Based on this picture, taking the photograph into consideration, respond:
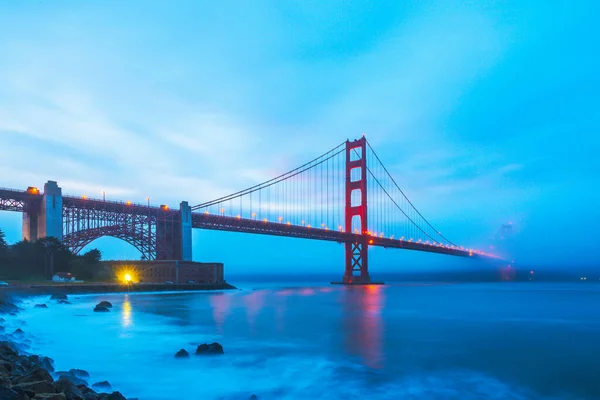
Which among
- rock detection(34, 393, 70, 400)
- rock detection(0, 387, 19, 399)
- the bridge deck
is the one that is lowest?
rock detection(34, 393, 70, 400)

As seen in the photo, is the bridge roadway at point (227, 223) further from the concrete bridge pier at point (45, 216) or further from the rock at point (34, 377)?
the rock at point (34, 377)

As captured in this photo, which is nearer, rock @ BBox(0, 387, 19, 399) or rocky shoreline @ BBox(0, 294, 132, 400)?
rock @ BBox(0, 387, 19, 399)

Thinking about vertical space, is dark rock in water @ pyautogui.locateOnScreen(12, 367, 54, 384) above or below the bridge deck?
below

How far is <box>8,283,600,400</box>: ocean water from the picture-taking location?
11148 mm

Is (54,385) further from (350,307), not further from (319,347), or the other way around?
(350,307)

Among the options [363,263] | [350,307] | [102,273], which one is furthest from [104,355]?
[363,263]

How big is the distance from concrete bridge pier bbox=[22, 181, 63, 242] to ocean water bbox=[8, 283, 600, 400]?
1841 centimetres

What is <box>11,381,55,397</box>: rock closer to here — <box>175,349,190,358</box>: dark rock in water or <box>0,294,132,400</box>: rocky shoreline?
<box>0,294,132,400</box>: rocky shoreline

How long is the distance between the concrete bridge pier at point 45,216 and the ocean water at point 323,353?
18.4 meters

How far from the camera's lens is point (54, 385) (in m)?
7.41

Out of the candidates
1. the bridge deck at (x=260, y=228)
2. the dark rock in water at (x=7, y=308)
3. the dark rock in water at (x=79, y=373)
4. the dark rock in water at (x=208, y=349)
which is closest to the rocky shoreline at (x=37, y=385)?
the dark rock in water at (x=79, y=373)

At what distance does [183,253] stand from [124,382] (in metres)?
45.6

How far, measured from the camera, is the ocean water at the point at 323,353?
11.1 meters

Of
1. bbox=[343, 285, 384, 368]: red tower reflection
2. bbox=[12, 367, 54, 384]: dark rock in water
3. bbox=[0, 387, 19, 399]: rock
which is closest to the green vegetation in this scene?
bbox=[343, 285, 384, 368]: red tower reflection
